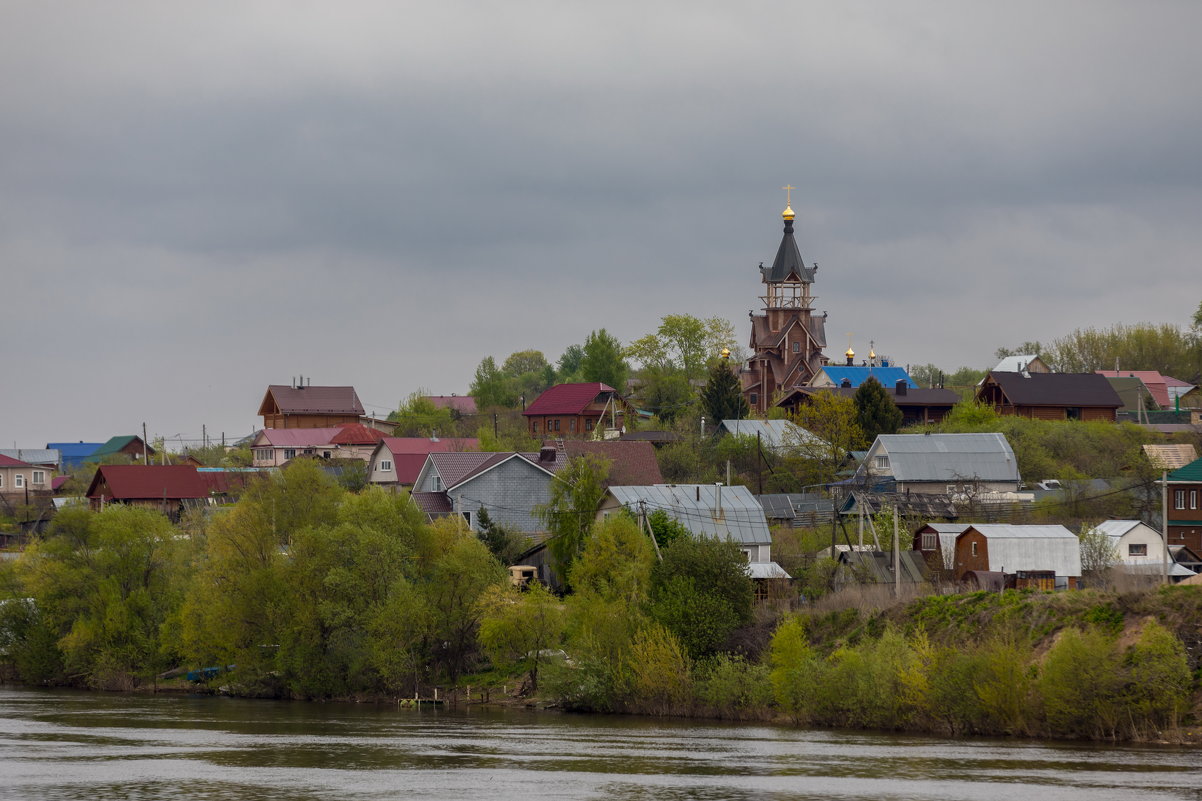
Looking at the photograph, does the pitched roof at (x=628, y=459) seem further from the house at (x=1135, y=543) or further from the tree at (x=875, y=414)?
the house at (x=1135, y=543)

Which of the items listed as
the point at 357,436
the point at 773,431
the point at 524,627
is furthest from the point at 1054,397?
the point at 524,627

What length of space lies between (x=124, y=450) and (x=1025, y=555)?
114045 mm

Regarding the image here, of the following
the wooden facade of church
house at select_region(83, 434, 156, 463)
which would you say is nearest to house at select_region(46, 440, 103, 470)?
house at select_region(83, 434, 156, 463)

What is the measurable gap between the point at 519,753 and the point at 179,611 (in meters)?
27.4

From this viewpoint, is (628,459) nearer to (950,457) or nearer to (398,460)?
(398,460)

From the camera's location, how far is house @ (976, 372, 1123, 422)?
10862cm

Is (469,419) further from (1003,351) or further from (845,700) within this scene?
(845,700)

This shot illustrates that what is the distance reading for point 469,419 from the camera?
466 ft

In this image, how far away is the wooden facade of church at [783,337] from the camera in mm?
130250

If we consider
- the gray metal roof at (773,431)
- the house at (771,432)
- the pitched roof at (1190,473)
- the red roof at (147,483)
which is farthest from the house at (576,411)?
the pitched roof at (1190,473)

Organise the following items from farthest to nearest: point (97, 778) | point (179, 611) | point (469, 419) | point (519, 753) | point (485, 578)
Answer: point (469, 419) → point (179, 611) → point (485, 578) → point (519, 753) → point (97, 778)

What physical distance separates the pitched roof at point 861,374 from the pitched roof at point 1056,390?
14.9 meters

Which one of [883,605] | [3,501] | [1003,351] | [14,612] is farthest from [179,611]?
[1003,351]

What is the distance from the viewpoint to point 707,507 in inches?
2891
